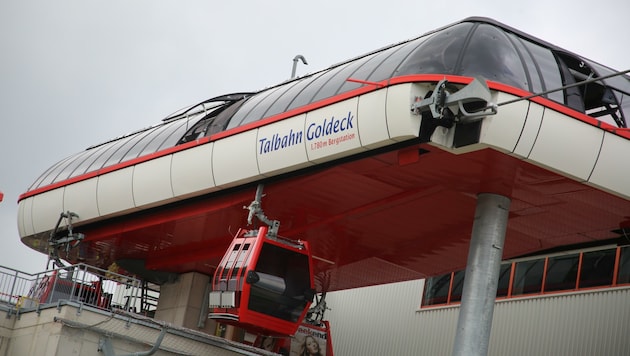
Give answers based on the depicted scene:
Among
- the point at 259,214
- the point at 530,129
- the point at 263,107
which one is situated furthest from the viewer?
the point at 263,107

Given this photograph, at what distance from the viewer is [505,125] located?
22.7 m

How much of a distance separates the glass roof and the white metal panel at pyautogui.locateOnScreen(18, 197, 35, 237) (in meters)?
9.58

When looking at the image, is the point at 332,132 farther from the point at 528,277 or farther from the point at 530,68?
the point at 528,277

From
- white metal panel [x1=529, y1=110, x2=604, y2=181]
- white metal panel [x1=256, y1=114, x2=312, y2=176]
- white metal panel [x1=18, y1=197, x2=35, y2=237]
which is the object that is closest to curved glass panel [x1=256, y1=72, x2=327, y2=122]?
white metal panel [x1=256, y1=114, x2=312, y2=176]

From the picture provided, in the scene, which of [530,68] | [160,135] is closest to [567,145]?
[530,68]

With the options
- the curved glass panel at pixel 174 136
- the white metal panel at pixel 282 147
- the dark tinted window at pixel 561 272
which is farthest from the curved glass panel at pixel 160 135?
the dark tinted window at pixel 561 272

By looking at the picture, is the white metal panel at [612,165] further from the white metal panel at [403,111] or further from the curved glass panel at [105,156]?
the curved glass panel at [105,156]

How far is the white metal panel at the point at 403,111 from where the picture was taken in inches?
893

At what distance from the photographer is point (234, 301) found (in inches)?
1049

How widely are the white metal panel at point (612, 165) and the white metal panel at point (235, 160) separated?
835 cm

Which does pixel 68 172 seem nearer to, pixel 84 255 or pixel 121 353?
pixel 84 255

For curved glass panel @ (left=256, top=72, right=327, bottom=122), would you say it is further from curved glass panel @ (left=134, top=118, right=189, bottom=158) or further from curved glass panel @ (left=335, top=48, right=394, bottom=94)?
curved glass panel @ (left=134, top=118, right=189, bottom=158)

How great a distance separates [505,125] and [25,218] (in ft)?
67.5

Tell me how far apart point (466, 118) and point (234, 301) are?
784 centimetres
